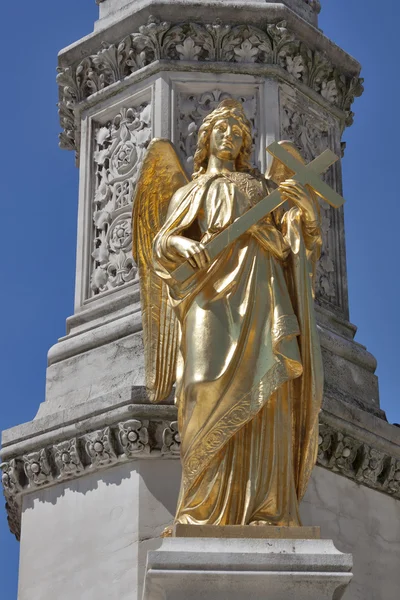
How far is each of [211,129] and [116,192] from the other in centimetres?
192

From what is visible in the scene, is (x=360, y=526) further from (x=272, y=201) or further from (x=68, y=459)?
(x=272, y=201)

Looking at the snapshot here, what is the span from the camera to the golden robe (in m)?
9.85

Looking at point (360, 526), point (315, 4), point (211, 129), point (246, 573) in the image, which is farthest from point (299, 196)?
point (315, 4)

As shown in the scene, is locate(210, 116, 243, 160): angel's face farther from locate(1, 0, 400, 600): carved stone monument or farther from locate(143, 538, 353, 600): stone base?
locate(143, 538, 353, 600): stone base

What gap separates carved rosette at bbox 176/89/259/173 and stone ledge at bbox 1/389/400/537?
2141 mm

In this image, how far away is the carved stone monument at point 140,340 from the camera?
1141 cm

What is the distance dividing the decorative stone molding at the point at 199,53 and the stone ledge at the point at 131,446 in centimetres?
284

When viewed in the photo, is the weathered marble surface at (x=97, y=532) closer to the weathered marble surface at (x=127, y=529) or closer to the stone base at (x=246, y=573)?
the weathered marble surface at (x=127, y=529)

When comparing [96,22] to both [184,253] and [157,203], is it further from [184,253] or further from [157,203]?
[184,253]

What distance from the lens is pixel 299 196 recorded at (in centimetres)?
1051

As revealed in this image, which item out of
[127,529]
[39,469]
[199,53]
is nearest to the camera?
[127,529]

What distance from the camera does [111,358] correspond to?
39.4 feet

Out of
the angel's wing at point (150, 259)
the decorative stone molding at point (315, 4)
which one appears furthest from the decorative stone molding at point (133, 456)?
the decorative stone molding at point (315, 4)

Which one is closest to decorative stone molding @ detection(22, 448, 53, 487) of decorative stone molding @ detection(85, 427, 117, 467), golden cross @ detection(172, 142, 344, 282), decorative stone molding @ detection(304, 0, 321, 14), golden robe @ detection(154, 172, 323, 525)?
decorative stone molding @ detection(85, 427, 117, 467)
